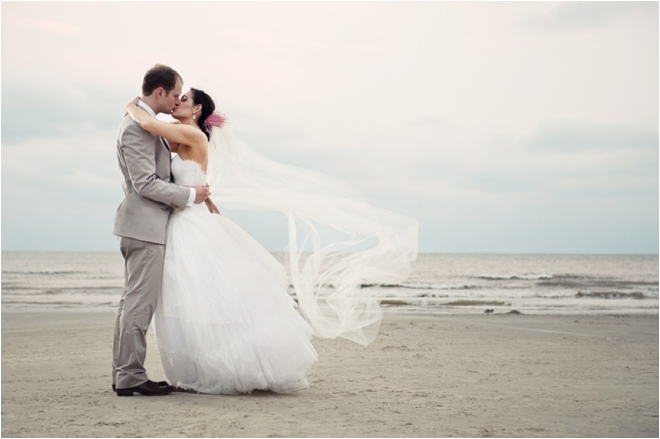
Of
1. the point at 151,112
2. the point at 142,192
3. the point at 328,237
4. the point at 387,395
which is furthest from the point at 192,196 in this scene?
the point at 387,395

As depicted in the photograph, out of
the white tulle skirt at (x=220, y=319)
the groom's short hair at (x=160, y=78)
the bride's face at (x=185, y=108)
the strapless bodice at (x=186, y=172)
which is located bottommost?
the white tulle skirt at (x=220, y=319)

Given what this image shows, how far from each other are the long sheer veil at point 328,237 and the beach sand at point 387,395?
719 millimetres

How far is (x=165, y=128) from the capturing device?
4.77 m

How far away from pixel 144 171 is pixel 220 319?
1.25 metres

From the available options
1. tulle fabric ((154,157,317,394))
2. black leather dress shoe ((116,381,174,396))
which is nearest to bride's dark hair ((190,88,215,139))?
tulle fabric ((154,157,317,394))

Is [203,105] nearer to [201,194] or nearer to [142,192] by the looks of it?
[201,194]

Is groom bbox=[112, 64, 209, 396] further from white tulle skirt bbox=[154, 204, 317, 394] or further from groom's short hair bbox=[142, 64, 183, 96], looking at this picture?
white tulle skirt bbox=[154, 204, 317, 394]

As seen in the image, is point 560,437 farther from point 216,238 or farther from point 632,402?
point 216,238

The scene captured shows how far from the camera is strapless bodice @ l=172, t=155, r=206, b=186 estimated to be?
5.07 m

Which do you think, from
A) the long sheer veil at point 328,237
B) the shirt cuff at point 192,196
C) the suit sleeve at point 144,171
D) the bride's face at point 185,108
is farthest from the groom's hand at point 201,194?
the bride's face at point 185,108

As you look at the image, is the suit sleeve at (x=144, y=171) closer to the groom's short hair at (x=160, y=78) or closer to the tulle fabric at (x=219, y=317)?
the tulle fabric at (x=219, y=317)

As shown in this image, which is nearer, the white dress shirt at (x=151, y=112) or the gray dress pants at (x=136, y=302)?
the gray dress pants at (x=136, y=302)

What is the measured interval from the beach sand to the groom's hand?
1509 mm

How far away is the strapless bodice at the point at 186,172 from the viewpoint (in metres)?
5.07
